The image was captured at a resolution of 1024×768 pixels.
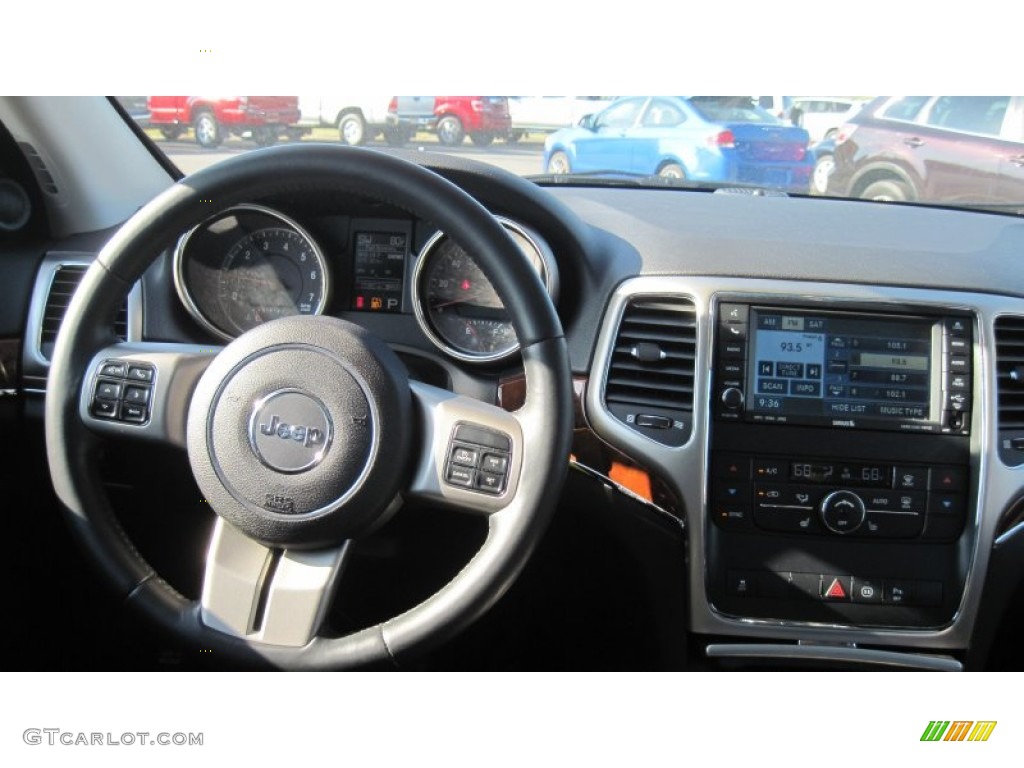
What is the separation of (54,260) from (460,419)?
1.27 metres

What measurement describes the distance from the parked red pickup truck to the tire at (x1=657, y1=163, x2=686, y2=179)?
99 cm

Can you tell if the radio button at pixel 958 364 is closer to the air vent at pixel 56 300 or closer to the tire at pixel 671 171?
the tire at pixel 671 171

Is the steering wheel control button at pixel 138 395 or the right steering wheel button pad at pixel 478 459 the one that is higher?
the steering wheel control button at pixel 138 395

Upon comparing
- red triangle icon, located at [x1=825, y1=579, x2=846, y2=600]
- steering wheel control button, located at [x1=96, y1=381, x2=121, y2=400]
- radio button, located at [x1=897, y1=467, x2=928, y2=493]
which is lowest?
red triangle icon, located at [x1=825, y1=579, x2=846, y2=600]

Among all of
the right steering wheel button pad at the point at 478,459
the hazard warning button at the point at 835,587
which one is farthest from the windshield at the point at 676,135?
the hazard warning button at the point at 835,587

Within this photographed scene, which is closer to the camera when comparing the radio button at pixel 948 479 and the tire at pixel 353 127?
the tire at pixel 353 127

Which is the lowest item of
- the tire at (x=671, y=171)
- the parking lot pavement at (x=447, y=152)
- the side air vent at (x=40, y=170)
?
the side air vent at (x=40, y=170)

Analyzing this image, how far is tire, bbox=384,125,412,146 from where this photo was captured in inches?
83.5

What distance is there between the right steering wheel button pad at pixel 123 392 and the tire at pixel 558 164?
112cm

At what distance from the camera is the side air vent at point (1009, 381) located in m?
2.23

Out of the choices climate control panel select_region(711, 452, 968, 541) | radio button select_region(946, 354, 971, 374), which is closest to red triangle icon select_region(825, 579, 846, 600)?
climate control panel select_region(711, 452, 968, 541)

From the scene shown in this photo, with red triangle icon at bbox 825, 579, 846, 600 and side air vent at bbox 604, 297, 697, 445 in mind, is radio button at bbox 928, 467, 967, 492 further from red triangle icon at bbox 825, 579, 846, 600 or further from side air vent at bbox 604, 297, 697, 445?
side air vent at bbox 604, 297, 697, 445

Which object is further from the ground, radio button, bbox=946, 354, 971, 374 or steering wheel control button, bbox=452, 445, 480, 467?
radio button, bbox=946, 354, 971, 374

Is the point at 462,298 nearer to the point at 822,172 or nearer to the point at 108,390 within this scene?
the point at 108,390
